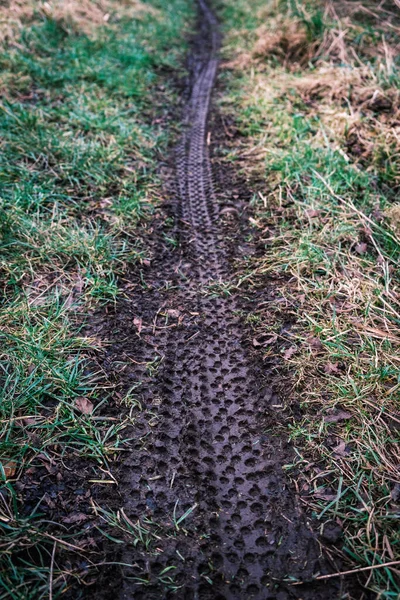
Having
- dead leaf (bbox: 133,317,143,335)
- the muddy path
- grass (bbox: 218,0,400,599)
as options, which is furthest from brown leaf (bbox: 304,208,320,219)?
dead leaf (bbox: 133,317,143,335)

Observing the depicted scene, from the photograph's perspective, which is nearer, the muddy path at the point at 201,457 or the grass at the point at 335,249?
the muddy path at the point at 201,457

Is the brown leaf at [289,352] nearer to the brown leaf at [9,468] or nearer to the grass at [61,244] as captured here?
the grass at [61,244]

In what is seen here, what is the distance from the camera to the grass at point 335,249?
156cm

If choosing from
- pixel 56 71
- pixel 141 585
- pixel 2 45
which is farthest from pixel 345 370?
pixel 2 45

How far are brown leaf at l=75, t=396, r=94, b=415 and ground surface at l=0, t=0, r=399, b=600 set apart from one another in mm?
10

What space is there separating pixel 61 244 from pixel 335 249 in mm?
1715

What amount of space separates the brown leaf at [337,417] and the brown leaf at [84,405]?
104cm

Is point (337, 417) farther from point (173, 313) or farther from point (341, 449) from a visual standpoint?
point (173, 313)

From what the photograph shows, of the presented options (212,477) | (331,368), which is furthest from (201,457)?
(331,368)

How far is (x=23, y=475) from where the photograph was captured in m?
1.56

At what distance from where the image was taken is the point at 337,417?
5.72 feet

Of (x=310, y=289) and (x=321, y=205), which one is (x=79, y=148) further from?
(x=310, y=289)

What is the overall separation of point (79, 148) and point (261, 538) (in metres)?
3.00

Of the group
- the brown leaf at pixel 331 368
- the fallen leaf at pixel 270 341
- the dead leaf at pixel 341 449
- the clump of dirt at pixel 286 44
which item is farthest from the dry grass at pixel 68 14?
the dead leaf at pixel 341 449
